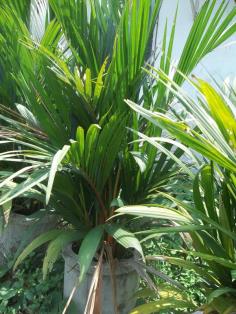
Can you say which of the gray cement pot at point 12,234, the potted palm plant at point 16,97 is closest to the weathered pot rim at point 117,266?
the potted palm plant at point 16,97

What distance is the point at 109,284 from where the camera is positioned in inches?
65.2

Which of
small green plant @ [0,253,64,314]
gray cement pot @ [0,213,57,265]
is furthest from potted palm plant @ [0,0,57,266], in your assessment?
small green plant @ [0,253,64,314]

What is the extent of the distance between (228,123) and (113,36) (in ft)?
2.87

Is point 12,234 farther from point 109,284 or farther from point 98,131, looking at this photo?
point 98,131

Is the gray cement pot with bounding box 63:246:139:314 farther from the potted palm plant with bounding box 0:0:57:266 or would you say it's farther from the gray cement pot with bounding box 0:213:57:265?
the gray cement pot with bounding box 0:213:57:265

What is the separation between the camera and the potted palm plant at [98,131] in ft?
4.85

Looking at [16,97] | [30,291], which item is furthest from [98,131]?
[30,291]

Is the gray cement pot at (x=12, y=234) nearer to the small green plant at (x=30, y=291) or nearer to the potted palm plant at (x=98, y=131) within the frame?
the small green plant at (x=30, y=291)

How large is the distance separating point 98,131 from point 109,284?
22.7 inches

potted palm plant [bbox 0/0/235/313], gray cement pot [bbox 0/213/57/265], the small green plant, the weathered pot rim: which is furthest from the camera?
gray cement pot [bbox 0/213/57/265]

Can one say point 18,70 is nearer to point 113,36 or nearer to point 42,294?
point 113,36

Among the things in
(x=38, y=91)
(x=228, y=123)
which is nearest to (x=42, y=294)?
(x=38, y=91)

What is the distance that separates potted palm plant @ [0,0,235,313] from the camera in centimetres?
148

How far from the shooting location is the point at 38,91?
1.60m
